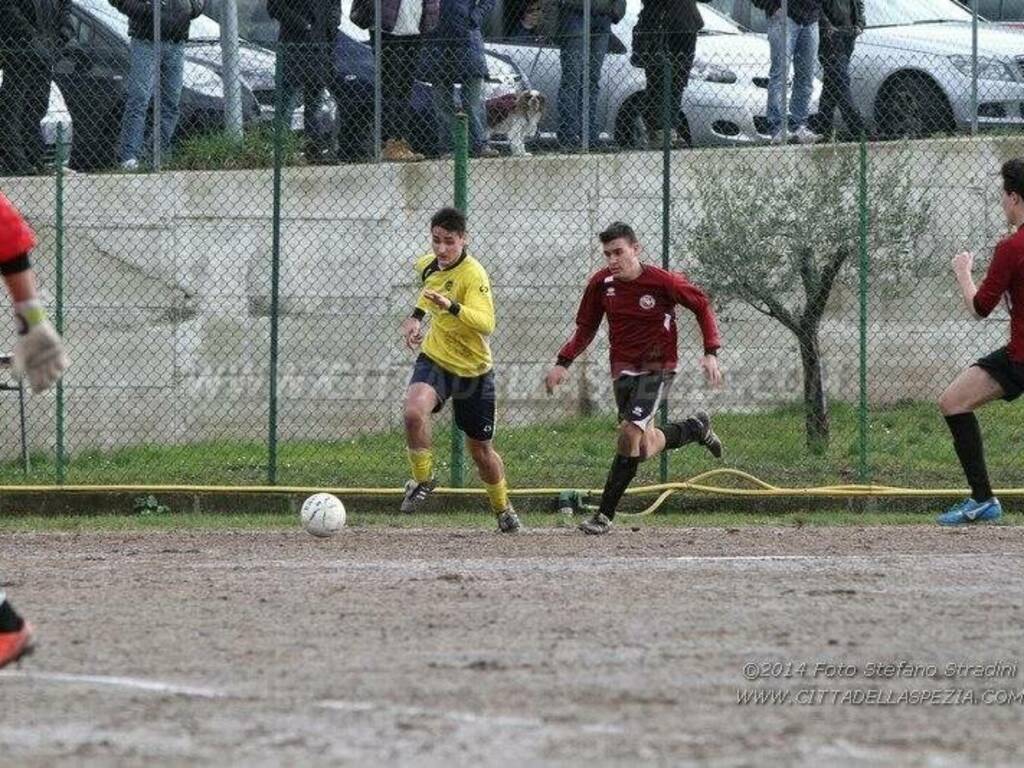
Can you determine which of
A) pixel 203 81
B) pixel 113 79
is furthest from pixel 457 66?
pixel 113 79

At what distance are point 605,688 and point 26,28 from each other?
10.4 metres

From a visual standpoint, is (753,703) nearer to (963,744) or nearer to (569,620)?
(963,744)

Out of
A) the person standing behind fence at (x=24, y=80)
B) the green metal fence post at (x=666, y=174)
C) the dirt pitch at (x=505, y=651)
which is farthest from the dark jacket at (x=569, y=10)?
the dirt pitch at (x=505, y=651)

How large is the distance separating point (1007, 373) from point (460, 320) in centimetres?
335

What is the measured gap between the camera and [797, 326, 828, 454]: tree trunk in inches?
648

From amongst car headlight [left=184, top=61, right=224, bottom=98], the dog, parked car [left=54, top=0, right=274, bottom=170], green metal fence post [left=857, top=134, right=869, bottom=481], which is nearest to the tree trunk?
green metal fence post [left=857, top=134, right=869, bottom=481]

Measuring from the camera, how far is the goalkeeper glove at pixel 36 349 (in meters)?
7.31

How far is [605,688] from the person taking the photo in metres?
7.19

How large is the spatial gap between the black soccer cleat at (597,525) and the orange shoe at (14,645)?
19.3 ft

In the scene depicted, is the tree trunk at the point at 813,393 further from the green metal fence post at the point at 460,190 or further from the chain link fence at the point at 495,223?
the green metal fence post at the point at 460,190

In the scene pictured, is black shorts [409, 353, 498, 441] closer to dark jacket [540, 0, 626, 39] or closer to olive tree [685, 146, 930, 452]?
olive tree [685, 146, 930, 452]

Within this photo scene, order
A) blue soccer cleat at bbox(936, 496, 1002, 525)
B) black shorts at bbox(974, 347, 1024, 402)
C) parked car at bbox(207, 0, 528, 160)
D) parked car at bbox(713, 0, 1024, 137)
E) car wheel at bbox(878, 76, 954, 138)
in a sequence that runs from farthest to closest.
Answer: parked car at bbox(713, 0, 1024, 137)
car wheel at bbox(878, 76, 954, 138)
parked car at bbox(207, 0, 528, 160)
blue soccer cleat at bbox(936, 496, 1002, 525)
black shorts at bbox(974, 347, 1024, 402)

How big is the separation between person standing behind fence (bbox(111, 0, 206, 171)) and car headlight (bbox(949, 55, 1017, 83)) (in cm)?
644

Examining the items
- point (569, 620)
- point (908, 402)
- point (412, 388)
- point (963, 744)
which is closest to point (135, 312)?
point (412, 388)
